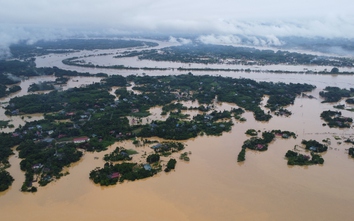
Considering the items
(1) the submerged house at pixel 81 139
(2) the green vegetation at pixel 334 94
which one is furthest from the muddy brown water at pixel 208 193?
(2) the green vegetation at pixel 334 94

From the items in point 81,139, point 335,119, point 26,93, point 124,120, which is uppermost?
point 335,119

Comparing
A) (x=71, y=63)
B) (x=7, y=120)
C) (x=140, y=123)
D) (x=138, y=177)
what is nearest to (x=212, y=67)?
(x=71, y=63)

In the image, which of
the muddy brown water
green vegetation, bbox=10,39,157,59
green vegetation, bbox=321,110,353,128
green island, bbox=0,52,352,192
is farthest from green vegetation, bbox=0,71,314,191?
green vegetation, bbox=10,39,157,59

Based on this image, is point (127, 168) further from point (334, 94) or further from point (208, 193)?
point (334, 94)

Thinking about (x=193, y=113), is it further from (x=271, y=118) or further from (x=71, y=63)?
(x=71, y=63)

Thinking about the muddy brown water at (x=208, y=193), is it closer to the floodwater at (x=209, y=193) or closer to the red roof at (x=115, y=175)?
the floodwater at (x=209, y=193)

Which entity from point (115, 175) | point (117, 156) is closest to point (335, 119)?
point (117, 156)

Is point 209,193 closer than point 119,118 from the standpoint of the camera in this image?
Yes

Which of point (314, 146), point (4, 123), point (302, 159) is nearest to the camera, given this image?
point (302, 159)
